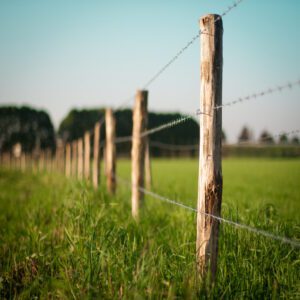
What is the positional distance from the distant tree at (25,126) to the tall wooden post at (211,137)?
66423 millimetres

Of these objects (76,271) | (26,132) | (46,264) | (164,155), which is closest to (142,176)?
(46,264)

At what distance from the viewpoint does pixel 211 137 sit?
239 centimetres

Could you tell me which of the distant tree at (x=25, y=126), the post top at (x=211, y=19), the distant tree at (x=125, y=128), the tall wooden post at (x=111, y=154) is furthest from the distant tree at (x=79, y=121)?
the post top at (x=211, y=19)

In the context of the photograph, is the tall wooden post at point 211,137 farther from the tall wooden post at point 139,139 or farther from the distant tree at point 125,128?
the distant tree at point 125,128

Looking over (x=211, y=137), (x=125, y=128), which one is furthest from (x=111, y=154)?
(x=125, y=128)

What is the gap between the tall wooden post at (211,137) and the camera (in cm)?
239

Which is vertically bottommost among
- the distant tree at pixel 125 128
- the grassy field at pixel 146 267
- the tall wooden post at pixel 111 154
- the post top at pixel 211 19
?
the grassy field at pixel 146 267

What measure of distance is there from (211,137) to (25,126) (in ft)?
251

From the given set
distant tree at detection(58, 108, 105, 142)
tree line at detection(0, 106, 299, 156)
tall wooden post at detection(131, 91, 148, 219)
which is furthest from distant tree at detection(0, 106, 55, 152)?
tall wooden post at detection(131, 91, 148, 219)

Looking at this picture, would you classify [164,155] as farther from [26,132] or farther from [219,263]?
[219,263]

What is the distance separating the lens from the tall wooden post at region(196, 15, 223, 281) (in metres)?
2.39

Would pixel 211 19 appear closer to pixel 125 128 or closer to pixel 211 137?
pixel 211 137

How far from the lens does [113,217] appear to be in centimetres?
402

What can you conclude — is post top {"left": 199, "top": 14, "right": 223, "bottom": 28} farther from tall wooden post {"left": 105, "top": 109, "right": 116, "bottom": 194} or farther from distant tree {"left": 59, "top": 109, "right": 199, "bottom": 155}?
distant tree {"left": 59, "top": 109, "right": 199, "bottom": 155}
